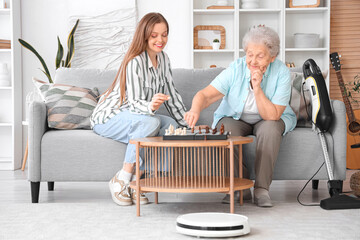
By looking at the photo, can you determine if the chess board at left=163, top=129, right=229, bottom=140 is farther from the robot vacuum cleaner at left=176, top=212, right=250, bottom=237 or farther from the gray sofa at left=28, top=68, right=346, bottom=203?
the gray sofa at left=28, top=68, right=346, bottom=203

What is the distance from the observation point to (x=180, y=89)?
3180 millimetres

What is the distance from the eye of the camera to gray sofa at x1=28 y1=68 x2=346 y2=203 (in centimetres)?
266

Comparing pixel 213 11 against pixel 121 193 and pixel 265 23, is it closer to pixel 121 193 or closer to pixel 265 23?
pixel 265 23

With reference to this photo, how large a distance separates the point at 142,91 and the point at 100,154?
0.43 meters

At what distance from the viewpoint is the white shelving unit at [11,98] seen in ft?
15.0

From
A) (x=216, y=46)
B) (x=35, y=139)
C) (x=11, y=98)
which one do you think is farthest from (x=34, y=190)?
(x=216, y=46)

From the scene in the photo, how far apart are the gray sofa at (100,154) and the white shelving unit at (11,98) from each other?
1961 millimetres

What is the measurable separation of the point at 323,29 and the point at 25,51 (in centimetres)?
287

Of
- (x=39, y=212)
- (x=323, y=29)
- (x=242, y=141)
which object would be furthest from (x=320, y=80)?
(x=323, y=29)

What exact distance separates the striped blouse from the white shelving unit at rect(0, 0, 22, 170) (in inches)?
81.6

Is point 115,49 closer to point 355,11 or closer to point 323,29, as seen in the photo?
A: point 323,29

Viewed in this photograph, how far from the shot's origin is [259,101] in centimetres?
249

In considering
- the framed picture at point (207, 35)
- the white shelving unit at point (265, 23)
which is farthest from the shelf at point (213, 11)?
the framed picture at point (207, 35)

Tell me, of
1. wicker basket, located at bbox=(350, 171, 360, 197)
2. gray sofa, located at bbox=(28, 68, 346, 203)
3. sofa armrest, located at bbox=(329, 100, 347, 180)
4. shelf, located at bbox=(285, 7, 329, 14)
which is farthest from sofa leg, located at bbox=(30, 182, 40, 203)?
shelf, located at bbox=(285, 7, 329, 14)
